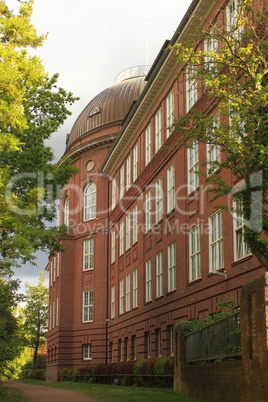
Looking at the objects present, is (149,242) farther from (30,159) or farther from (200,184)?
(30,159)

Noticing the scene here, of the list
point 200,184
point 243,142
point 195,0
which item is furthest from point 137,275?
point 243,142

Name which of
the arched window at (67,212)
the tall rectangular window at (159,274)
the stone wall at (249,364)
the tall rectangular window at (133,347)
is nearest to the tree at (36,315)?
the arched window at (67,212)

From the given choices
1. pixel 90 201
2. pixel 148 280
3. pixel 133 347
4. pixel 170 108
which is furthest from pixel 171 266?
pixel 90 201

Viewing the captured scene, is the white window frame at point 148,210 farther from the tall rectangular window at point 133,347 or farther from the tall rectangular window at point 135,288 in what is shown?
the tall rectangular window at point 133,347

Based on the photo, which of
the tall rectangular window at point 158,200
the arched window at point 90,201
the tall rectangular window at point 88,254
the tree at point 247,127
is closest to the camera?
the tree at point 247,127

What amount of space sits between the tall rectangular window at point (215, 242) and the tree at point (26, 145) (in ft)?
20.0

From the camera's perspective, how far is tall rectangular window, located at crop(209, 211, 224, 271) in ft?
75.7

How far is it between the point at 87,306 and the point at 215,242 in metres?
27.2

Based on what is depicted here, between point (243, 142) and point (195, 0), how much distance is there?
41.5ft

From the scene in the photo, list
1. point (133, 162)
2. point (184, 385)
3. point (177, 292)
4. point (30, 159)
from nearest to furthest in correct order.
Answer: point (184, 385), point (30, 159), point (177, 292), point (133, 162)

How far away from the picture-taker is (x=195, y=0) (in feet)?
81.4

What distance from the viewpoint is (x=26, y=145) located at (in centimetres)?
2072

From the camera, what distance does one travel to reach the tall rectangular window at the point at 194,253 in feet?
84.3

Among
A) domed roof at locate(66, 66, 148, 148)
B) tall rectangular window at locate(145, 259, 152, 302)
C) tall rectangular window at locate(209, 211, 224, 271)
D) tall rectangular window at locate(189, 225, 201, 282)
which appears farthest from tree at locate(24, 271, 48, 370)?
tall rectangular window at locate(209, 211, 224, 271)
